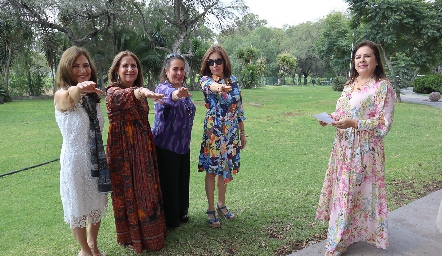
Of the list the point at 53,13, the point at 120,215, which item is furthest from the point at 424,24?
the point at 53,13

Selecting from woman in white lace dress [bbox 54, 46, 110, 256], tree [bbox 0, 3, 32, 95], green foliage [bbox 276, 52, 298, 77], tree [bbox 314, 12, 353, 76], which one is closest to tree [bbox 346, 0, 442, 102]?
tree [bbox 314, 12, 353, 76]

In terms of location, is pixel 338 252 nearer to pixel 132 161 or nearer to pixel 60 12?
pixel 132 161

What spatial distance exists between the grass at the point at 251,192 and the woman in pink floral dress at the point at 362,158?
0.46m

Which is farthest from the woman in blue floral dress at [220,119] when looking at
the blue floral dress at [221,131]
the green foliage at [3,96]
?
the green foliage at [3,96]

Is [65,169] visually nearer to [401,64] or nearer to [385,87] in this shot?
[385,87]

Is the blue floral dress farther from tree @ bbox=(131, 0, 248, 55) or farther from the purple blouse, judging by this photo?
tree @ bbox=(131, 0, 248, 55)

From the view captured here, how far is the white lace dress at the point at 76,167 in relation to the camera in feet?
7.36

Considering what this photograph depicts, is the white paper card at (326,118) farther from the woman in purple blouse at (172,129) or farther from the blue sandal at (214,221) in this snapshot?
the blue sandal at (214,221)

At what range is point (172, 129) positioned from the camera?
271cm

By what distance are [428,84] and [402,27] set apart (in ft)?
25.7

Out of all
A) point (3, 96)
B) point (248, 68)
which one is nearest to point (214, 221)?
point (3, 96)

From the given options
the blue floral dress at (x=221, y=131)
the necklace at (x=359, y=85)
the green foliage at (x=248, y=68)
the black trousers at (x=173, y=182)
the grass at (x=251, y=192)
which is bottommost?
the grass at (x=251, y=192)

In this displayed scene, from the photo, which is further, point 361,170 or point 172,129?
point 172,129

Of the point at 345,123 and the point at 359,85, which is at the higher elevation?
the point at 359,85
